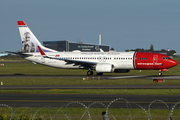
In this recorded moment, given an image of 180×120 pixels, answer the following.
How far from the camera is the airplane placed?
4745 cm

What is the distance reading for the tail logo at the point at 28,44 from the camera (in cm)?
5522

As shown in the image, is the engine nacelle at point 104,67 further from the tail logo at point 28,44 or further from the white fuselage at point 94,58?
the tail logo at point 28,44

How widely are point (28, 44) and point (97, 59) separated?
1541cm

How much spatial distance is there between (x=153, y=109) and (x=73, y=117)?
6004 mm

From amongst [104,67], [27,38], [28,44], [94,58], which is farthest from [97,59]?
[27,38]

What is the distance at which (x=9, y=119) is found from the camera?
12.9 m

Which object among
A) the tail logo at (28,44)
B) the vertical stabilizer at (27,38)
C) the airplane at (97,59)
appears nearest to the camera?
the airplane at (97,59)

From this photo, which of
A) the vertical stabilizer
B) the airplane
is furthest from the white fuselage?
the vertical stabilizer

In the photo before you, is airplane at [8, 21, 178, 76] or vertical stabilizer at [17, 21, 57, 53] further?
vertical stabilizer at [17, 21, 57, 53]

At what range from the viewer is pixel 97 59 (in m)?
50.7

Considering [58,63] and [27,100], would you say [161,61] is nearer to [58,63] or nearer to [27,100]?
[58,63]

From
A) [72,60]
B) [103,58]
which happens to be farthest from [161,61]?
[72,60]

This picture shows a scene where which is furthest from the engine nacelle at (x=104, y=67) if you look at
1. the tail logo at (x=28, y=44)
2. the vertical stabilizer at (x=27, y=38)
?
the tail logo at (x=28, y=44)

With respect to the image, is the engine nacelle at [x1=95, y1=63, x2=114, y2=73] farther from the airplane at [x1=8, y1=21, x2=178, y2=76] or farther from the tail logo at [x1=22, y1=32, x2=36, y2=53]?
the tail logo at [x1=22, y1=32, x2=36, y2=53]
